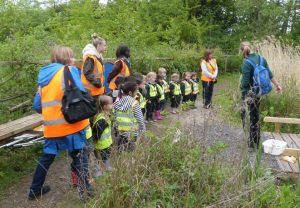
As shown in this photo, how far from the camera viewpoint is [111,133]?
17.1 ft

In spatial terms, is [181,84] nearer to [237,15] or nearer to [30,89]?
[30,89]

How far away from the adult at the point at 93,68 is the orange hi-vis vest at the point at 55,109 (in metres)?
1.85

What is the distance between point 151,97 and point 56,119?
461 centimetres

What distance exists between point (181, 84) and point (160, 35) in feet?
23.4

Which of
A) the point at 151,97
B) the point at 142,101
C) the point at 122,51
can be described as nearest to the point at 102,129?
the point at 122,51

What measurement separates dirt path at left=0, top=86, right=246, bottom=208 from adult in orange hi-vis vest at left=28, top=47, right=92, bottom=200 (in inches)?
7.7

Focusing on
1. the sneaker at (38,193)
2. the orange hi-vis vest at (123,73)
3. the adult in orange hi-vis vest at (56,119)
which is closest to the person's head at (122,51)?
the orange hi-vis vest at (123,73)

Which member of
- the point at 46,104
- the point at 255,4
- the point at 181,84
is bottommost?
the point at 181,84

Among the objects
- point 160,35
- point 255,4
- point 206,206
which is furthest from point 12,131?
point 255,4

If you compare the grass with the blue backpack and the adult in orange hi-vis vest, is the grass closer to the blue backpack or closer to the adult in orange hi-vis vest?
the adult in orange hi-vis vest

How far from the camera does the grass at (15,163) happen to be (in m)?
5.21

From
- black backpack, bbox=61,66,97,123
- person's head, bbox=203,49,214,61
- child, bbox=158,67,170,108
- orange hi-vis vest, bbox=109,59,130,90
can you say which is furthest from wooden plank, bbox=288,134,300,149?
person's head, bbox=203,49,214,61

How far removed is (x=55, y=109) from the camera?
4250mm

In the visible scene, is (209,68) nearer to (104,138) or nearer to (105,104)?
(105,104)
